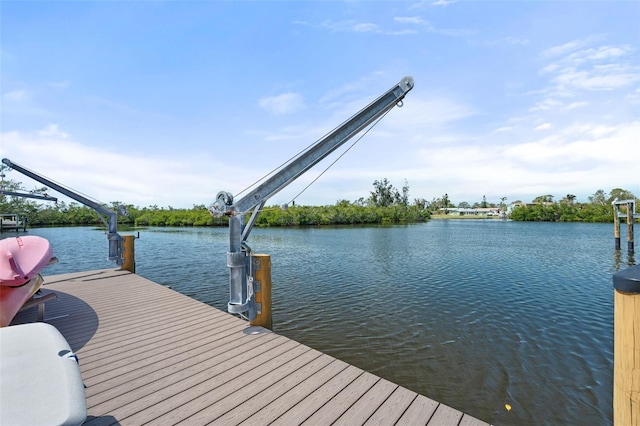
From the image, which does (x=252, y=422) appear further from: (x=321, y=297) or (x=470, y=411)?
(x=321, y=297)

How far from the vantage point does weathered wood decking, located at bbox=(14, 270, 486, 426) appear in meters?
2.85

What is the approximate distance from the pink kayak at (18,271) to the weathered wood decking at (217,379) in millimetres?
706

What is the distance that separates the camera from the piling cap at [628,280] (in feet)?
4.35

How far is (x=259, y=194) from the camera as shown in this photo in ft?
15.2

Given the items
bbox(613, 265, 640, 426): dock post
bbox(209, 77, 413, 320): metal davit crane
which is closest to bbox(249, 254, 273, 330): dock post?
bbox(209, 77, 413, 320): metal davit crane

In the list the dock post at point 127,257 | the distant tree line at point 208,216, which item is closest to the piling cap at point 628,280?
the dock post at point 127,257

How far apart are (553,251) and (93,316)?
82.4 ft

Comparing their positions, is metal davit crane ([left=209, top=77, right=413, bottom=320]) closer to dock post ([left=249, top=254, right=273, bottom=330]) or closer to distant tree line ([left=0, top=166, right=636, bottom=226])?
dock post ([left=249, top=254, right=273, bottom=330])

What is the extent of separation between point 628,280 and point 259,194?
4.05 metres

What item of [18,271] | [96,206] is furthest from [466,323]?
[96,206]

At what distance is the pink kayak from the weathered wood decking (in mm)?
706

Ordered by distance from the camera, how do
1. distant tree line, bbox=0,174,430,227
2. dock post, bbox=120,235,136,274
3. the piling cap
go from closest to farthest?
the piling cap, dock post, bbox=120,235,136,274, distant tree line, bbox=0,174,430,227

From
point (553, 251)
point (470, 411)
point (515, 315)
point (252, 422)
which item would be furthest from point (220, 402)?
point (553, 251)

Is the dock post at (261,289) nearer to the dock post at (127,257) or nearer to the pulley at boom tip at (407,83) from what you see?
the pulley at boom tip at (407,83)
